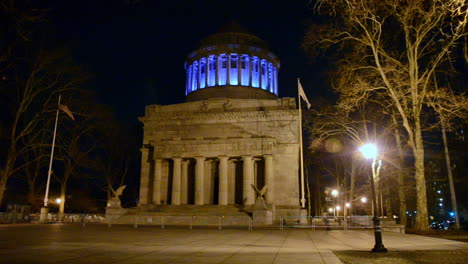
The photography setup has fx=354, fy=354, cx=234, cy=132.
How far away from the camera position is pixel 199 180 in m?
39.1

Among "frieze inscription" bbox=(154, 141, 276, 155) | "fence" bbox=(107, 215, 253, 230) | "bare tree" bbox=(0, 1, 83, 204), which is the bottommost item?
"fence" bbox=(107, 215, 253, 230)

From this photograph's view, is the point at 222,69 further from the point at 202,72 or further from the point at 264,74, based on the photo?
the point at 264,74

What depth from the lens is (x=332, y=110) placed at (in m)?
35.3

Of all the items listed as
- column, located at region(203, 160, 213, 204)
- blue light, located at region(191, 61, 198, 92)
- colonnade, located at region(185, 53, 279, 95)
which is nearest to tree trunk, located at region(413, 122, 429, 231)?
column, located at region(203, 160, 213, 204)

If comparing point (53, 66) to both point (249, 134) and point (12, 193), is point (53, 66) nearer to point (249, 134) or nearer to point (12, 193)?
point (249, 134)

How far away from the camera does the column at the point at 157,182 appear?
132 feet

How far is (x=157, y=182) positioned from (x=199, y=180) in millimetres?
5171

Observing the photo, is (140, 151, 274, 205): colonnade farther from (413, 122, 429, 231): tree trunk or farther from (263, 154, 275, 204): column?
(413, 122, 429, 231): tree trunk

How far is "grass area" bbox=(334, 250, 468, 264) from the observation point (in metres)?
9.95

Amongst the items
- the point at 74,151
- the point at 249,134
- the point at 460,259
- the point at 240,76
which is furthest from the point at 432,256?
the point at 240,76

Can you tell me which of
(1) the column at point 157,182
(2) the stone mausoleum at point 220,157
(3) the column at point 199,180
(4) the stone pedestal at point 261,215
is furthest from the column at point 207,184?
(4) the stone pedestal at point 261,215

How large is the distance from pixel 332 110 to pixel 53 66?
2721 centimetres

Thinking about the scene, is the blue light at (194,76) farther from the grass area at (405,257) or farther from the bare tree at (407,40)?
the grass area at (405,257)

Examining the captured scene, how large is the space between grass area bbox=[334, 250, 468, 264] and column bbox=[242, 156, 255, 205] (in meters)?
25.1
